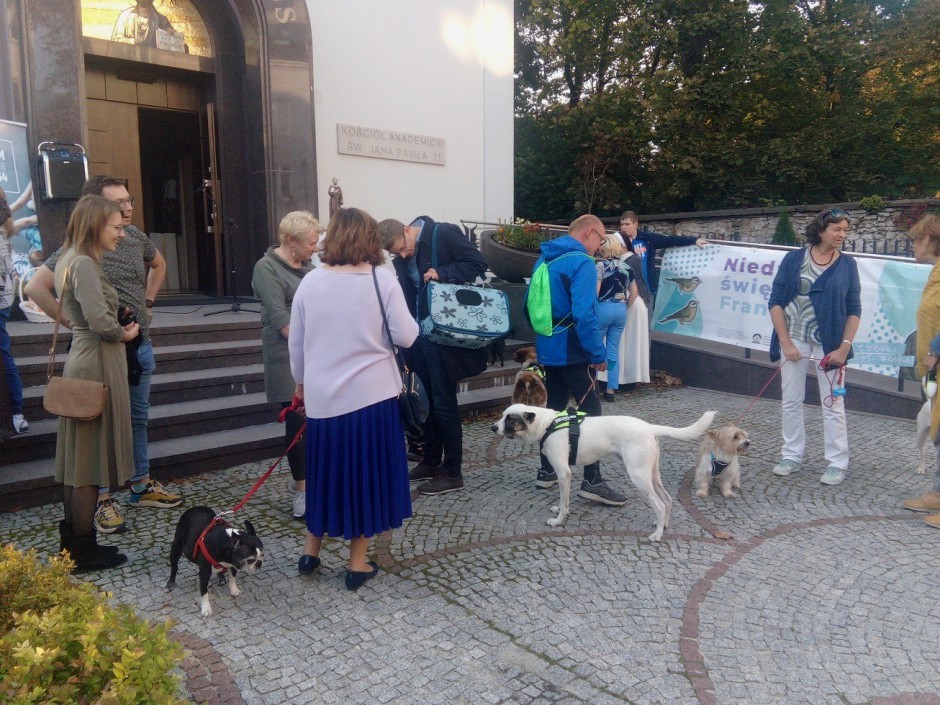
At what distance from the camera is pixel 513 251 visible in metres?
9.62

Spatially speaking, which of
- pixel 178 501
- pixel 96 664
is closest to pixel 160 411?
pixel 178 501

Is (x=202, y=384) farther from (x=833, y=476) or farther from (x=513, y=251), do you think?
(x=833, y=476)

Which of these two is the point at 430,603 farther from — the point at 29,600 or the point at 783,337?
the point at 783,337

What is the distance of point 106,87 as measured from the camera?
9438mm

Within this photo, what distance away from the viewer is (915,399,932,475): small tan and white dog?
542 centimetres

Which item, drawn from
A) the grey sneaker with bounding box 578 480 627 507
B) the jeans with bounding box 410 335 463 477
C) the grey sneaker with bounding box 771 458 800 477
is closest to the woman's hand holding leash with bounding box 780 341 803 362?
the grey sneaker with bounding box 771 458 800 477

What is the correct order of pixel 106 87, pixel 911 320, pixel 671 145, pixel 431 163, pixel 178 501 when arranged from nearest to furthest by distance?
pixel 178 501, pixel 911 320, pixel 106 87, pixel 431 163, pixel 671 145

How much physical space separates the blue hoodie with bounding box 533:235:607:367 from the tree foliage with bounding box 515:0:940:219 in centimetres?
1603

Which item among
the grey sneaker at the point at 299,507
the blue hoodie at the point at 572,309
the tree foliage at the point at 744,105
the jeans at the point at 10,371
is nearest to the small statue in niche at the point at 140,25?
the jeans at the point at 10,371

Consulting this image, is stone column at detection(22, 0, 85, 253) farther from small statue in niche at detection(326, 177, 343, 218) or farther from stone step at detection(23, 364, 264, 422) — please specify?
small statue in niche at detection(326, 177, 343, 218)

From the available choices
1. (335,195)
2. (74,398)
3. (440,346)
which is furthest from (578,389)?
(335,195)

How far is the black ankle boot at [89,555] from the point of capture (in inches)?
149

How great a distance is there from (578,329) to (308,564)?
2275 millimetres

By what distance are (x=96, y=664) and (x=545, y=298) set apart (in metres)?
3.52
